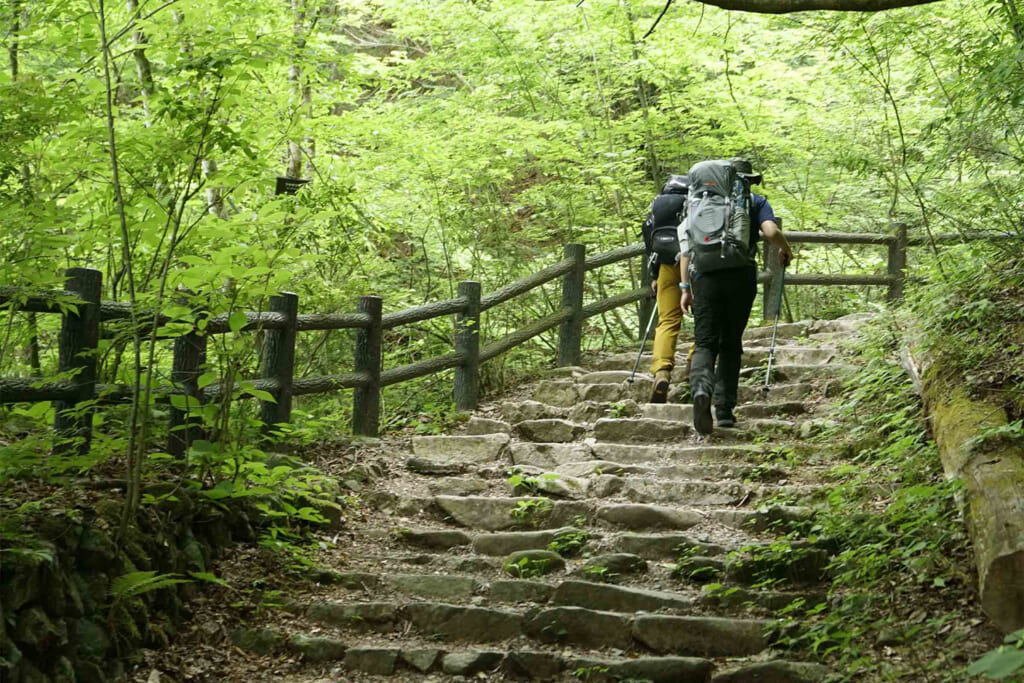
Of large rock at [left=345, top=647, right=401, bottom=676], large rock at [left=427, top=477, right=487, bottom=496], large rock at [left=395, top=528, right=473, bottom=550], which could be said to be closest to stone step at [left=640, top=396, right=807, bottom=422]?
large rock at [left=427, top=477, right=487, bottom=496]

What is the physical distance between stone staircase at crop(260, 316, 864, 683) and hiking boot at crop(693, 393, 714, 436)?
128mm

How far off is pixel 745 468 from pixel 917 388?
3.47 ft

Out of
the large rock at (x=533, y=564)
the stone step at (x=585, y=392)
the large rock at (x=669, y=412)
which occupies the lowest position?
the large rock at (x=533, y=564)

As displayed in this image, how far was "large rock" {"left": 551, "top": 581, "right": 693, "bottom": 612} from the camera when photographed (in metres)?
4.07

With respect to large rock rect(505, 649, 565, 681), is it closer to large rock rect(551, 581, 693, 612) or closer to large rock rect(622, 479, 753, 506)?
large rock rect(551, 581, 693, 612)

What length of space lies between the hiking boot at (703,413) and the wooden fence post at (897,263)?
466 centimetres

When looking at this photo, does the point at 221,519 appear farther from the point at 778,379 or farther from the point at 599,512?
the point at 778,379

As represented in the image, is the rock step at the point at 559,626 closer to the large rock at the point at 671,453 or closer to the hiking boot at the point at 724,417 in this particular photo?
the large rock at the point at 671,453

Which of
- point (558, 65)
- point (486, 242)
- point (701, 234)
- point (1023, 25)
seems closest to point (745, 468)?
point (701, 234)

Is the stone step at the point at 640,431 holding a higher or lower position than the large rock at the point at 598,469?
higher

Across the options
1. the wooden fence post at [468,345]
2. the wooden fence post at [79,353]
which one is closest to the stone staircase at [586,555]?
the wooden fence post at [468,345]

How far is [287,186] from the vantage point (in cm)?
622

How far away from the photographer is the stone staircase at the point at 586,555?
3770 millimetres

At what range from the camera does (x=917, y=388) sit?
5.36 meters
